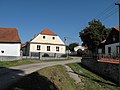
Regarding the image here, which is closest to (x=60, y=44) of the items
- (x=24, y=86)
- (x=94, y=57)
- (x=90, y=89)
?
(x=94, y=57)

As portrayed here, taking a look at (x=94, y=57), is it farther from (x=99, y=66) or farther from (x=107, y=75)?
(x=107, y=75)

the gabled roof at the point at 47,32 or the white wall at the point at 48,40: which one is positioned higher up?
the gabled roof at the point at 47,32

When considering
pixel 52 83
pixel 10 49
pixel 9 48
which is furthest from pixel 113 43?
pixel 52 83

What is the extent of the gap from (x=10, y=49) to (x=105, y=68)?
66.7ft

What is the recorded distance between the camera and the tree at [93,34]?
195 ft

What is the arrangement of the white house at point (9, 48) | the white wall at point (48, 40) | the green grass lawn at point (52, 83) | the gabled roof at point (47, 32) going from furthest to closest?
the gabled roof at point (47, 32) < the white wall at point (48, 40) < the white house at point (9, 48) < the green grass lawn at point (52, 83)

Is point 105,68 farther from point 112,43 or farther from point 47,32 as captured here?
point 47,32

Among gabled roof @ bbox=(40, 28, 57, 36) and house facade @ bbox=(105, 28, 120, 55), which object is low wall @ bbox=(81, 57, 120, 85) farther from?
gabled roof @ bbox=(40, 28, 57, 36)

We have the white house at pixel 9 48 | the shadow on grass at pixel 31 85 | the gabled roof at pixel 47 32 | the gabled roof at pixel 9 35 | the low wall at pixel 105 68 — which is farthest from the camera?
the gabled roof at pixel 47 32

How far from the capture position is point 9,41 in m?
41.6

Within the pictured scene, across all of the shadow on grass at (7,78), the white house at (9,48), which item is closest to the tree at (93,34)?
the white house at (9,48)

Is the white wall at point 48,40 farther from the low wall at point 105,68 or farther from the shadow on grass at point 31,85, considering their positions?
the shadow on grass at point 31,85

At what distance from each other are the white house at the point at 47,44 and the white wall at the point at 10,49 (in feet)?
49.2

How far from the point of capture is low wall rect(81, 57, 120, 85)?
23734 millimetres
